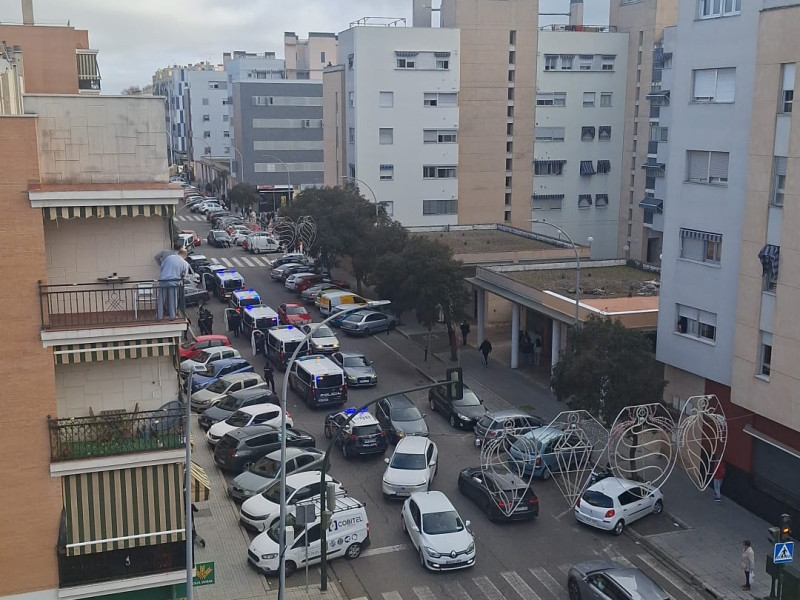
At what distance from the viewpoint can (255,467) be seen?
2634 centimetres

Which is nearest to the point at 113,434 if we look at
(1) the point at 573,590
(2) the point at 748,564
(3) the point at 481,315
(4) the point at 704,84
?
(1) the point at 573,590

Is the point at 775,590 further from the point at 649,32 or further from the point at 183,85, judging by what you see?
the point at 183,85

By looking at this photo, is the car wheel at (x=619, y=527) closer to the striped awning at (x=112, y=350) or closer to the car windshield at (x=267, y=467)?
the car windshield at (x=267, y=467)

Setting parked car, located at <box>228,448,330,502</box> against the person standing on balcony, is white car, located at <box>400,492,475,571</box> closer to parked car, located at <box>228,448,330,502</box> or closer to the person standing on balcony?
parked car, located at <box>228,448,330,502</box>

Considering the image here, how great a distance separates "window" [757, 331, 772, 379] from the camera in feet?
80.4

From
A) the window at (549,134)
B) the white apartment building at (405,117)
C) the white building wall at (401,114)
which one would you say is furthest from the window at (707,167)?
the window at (549,134)

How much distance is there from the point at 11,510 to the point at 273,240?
176 feet

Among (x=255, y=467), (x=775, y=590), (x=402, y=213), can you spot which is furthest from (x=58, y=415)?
(x=402, y=213)

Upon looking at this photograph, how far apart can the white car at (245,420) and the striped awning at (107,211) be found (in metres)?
14.5

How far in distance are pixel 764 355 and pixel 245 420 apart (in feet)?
52.3

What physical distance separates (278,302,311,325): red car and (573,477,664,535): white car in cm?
2117

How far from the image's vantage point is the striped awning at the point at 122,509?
51.6 feet

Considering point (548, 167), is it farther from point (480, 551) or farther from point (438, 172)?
point (480, 551)

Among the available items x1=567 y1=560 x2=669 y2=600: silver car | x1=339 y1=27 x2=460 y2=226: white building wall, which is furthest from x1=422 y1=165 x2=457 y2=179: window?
x1=567 y1=560 x2=669 y2=600: silver car
